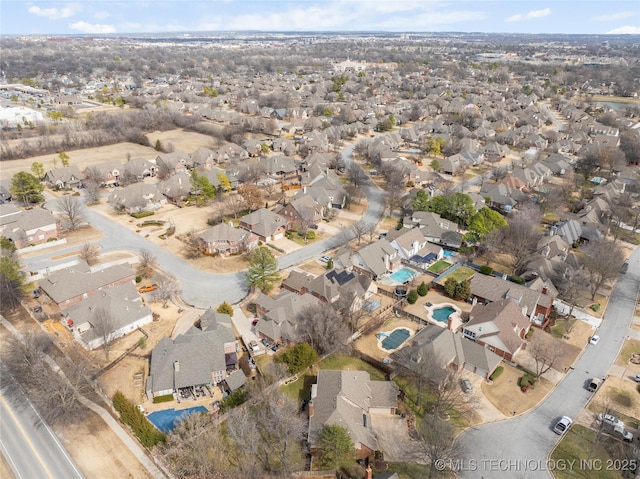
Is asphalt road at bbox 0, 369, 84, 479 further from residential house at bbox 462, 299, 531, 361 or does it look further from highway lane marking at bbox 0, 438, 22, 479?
residential house at bbox 462, 299, 531, 361

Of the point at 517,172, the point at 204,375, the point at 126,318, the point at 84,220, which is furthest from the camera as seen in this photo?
the point at 517,172

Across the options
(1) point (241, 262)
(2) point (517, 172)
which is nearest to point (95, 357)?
(1) point (241, 262)

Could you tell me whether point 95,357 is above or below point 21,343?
below

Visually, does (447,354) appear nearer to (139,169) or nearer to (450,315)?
(450,315)

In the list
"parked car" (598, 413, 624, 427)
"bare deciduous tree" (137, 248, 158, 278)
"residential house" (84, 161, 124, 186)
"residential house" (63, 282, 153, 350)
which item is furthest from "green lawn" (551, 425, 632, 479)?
"residential house" (84, 161, 124, 186)

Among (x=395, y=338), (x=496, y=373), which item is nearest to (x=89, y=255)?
(x=395, y=338)

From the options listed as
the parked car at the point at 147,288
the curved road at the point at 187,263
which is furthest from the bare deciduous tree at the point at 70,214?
the parked car at the point at 147,288

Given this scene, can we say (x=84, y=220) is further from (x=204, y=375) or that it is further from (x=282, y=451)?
(x=282, y=451)
